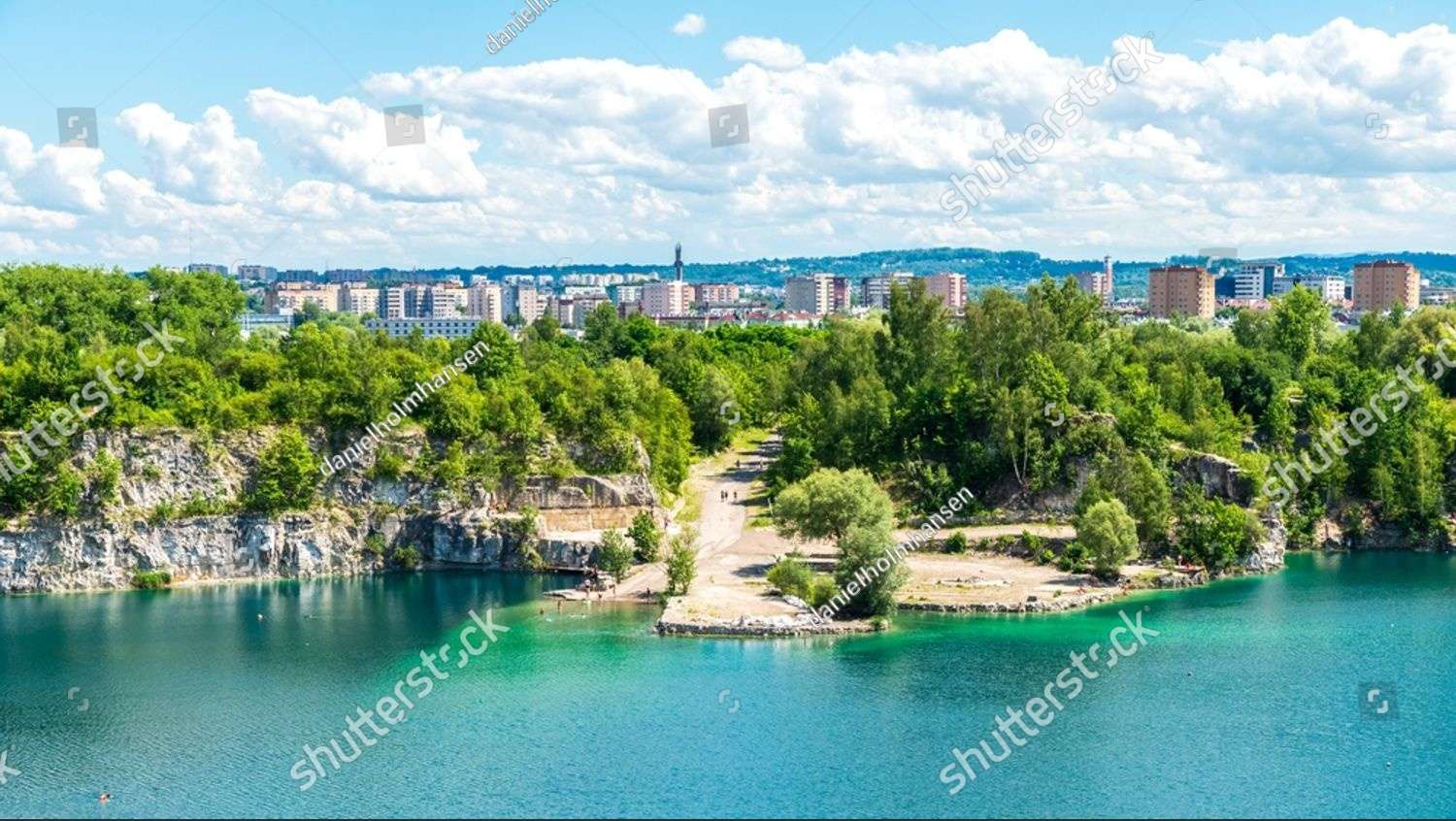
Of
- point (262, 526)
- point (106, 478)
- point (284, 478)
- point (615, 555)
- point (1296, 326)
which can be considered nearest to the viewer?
point (615, 555)

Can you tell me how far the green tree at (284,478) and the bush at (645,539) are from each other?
1518 cm

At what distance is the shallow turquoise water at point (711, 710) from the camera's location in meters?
37.9

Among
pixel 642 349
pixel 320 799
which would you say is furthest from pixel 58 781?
pixel 642 349

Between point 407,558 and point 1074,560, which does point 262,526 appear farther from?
point 1074,560

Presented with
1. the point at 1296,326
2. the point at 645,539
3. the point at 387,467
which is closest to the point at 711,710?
the point at 645,539

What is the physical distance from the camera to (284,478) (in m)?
67.2

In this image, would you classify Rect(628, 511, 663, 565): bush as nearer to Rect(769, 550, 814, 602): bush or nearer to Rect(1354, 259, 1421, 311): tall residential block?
Rect(769, 550, 814, 602): bush

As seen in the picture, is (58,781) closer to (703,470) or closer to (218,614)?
(218,614)

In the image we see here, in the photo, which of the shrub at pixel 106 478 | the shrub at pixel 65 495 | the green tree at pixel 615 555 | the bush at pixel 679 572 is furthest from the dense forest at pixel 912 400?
the bush at pixel 679 572

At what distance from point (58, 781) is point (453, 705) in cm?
1165

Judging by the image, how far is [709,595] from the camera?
59344mm

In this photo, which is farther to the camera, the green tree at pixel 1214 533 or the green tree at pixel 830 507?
the green tree at pixel 1214 533

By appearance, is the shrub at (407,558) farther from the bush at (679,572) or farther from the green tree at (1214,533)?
the green tree at (1214,533)

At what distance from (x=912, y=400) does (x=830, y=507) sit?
17714 millimetres
